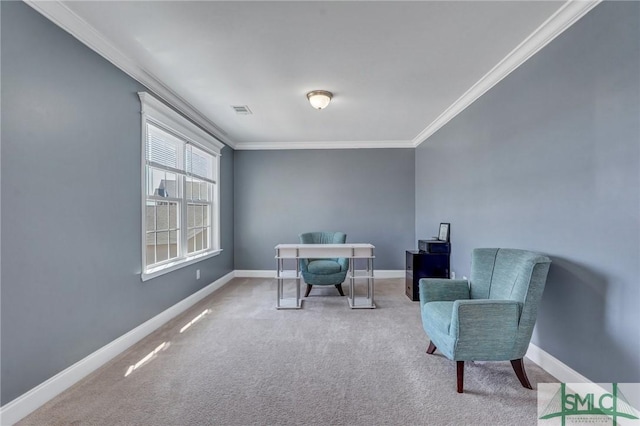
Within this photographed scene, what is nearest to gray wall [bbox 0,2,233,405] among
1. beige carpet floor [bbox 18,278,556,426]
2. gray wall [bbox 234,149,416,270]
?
beige carpet floor [bbox 18,278,556,426]

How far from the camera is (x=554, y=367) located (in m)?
2.10

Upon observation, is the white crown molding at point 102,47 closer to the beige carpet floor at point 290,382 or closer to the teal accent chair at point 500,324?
the beige carpet floor at point 290,382

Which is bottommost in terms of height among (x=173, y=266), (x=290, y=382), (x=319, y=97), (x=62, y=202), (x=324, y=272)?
(x=290, y=382)

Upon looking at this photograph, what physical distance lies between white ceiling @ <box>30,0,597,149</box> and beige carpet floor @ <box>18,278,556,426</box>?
8.23 ft

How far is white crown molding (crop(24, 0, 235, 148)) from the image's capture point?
184 cm

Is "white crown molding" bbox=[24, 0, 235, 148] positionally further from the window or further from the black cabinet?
the black cabinet

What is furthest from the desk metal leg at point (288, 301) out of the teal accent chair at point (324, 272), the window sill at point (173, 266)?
the window sill at point (173, 266)

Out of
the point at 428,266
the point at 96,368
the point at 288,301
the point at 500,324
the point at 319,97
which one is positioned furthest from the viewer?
the point at 428,266

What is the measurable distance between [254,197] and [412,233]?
308 cm

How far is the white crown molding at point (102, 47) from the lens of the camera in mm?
1838

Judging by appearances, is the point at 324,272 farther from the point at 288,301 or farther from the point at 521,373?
the point at 521,373

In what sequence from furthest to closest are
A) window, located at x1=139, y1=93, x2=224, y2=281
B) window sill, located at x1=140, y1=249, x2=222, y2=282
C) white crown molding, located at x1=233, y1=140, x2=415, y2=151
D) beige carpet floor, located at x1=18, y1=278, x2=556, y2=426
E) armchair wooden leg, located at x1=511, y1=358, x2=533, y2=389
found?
1. white crown molding, located at x1=233, y1=140, x2=415, y2=151
2. window, located at x1=139, y1=93, x2=224, y2=281
3. window sill, located at x1=140, y1=249, x2=222, y2=282
4. armchair wooden leg, located at x1=511, y1=358, x2=533, y2=389
5. beige carpet floor, located at x1=18, y1=278, x2=556, y2=426

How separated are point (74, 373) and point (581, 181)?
374 cm

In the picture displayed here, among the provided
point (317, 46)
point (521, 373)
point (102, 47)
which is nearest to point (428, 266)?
point (521, 373)
